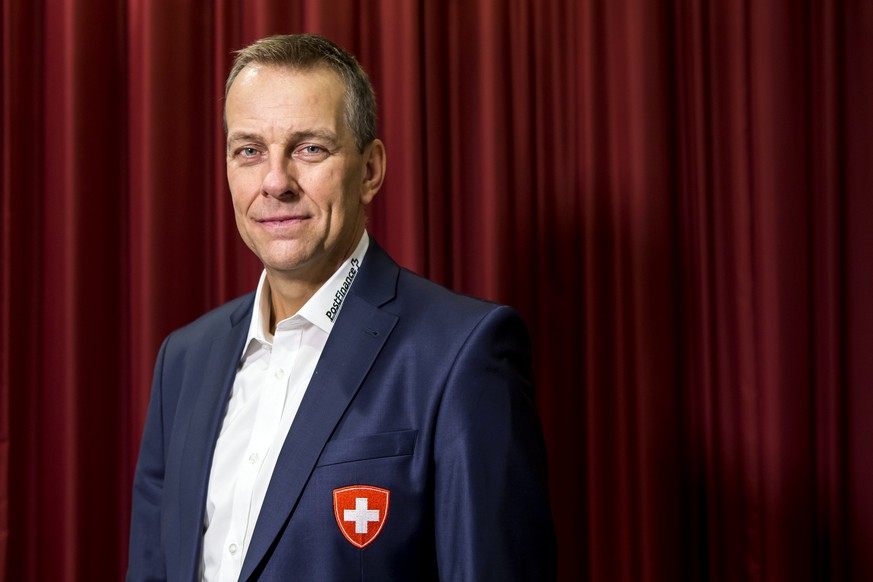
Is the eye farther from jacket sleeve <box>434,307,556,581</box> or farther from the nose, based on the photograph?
jacket sleeve <box>434,307,556,581</box>

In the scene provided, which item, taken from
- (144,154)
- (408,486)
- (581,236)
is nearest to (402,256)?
(581,236)

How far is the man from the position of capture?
1140 millimetres

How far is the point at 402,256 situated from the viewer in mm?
1860

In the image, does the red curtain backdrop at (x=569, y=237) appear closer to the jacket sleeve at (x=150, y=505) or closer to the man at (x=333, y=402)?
the jacket sleeve at (x=150, y=505)

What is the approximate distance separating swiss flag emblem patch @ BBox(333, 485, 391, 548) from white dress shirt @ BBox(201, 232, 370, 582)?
140mm

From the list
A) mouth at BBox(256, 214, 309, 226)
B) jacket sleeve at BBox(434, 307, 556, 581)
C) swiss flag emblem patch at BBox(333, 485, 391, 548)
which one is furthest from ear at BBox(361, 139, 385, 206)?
swiss flag emblem patch at BBox(333, 485, 391, 548)

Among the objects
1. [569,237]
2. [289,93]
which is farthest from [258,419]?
[569,237]

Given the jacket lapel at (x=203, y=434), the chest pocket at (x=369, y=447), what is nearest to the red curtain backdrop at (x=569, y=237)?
the jacket lapel at (x=203, y=434)

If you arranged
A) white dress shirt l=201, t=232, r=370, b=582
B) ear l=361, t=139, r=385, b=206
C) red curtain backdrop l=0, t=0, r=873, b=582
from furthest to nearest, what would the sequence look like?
red curtain backdrop l=0, t=0, r=873, b=582 < ear l=361, t=139, r=385, b=206 < white dress shirt l=201, t=232, r=370, b=582

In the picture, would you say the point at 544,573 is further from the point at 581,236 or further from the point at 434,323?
the point at 581,236

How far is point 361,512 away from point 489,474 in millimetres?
179

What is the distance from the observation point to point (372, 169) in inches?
53.9

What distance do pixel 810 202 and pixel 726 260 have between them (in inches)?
7.9

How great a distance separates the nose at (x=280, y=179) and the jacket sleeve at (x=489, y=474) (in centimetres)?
35
